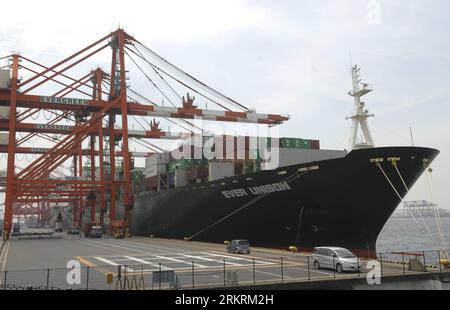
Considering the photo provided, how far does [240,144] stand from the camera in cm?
4006

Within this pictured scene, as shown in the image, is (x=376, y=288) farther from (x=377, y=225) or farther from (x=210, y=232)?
(x=210, y=232)

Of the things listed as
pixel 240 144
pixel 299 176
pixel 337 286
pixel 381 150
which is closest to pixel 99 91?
pixel 240 144

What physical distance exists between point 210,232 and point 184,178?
859 centimetres

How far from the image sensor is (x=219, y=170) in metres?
39.0

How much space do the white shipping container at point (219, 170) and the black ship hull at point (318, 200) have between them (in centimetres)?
135

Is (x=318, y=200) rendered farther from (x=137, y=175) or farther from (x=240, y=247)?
(x=137, y=175)

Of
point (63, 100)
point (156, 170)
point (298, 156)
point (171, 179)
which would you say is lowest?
point (171, 179)

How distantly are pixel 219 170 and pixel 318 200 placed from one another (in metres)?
12.3

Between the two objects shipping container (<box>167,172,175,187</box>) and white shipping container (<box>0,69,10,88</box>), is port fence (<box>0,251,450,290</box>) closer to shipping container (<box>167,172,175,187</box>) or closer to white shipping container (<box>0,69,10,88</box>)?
shipping container (<box>167,172,175,187</box>)

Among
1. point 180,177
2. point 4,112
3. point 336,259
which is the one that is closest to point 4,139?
point 4,112

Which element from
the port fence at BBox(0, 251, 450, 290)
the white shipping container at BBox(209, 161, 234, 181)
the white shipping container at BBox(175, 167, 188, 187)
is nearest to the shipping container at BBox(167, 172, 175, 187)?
the white shipping container at BBox(175, 167, 188, 187)

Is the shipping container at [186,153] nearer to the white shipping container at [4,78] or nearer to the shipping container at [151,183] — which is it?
the shipping container at [151,183]

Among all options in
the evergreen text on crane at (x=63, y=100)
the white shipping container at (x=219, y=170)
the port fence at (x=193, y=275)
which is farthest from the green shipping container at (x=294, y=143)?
the evergreen text on crane at (x=63, y=100)

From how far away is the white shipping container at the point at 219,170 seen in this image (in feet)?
127
